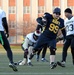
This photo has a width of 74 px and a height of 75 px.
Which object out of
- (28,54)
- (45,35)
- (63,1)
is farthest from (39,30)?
(63,1)

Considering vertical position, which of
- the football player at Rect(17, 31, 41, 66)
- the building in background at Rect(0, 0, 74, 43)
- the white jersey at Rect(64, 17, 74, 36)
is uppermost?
the white jersey at Rect(64, 17, 74, 36)

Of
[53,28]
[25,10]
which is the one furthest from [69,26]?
[25,10]

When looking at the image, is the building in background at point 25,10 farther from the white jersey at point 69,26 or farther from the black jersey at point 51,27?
the black jersey at point 51,27

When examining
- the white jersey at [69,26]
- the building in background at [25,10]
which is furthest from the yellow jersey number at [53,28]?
the building in background at [25,10]

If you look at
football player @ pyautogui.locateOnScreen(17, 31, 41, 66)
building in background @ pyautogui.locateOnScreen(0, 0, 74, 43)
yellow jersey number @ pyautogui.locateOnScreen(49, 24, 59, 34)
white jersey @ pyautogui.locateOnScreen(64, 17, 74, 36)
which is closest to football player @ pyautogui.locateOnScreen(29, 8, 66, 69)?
yellow jersey number @ pyautogui.locateOnScreen(49, 24, 59, 34)

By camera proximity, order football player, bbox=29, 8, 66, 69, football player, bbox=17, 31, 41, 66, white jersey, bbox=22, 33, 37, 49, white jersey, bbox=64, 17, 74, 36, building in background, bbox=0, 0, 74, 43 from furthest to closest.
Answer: building in background, bbox=0, 0, 74, 43
white jersey, bbox=22, 33, 37, 49
football player, bbox=17, 31, 41, 66
white jersey, bbox=64, 17, 74, 36
football player, bbox=29, 8, 66, 69

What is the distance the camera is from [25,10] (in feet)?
222

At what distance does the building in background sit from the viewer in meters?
66.8

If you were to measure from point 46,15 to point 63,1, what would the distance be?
181 ft

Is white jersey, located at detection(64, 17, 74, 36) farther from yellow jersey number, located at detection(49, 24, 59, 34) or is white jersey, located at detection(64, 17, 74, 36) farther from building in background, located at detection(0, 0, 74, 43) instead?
building in background, located at detection(0, 0, 74, 43)

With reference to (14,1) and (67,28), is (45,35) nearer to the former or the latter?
(67,28)

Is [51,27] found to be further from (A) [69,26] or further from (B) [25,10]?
(B) [25,10]

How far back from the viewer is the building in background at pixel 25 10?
6675cm

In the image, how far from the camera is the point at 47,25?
479 inches
